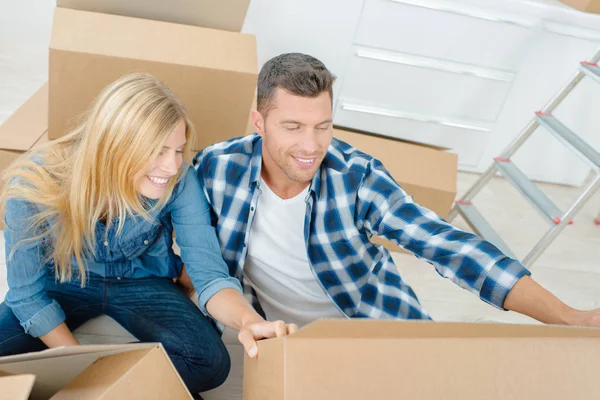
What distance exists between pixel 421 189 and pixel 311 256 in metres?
0.75

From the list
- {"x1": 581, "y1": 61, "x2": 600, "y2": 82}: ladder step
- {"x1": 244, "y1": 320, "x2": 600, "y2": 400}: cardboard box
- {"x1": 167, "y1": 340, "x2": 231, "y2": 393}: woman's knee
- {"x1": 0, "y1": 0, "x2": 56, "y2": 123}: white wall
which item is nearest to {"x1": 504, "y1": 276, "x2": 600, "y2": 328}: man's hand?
{"x1": 244, "y1": 320, "x2": 600, "y2": 400}: cardboard box

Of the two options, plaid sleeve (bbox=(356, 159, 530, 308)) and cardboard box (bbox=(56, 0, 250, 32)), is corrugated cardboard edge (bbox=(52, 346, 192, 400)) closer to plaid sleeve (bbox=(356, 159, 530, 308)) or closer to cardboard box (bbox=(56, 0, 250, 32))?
plaid sleeve (bbox=(356, 159, 530, 308))

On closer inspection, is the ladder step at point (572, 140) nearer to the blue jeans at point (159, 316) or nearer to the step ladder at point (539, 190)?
the step ladder at point (539, 190)

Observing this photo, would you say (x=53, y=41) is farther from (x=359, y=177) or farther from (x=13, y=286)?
(x=359, y=177)

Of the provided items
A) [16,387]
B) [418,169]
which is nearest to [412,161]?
[418,169]

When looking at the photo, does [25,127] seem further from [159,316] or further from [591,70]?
[591,70]

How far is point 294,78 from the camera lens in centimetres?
113

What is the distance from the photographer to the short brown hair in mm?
1130

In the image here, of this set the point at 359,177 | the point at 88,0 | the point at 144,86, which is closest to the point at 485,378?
the point at 359,177

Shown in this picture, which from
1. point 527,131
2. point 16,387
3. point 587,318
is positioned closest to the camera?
point 16,387

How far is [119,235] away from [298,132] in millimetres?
424

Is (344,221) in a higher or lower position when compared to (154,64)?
lower

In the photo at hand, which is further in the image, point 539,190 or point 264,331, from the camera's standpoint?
point 539,190

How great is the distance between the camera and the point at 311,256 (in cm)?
127
